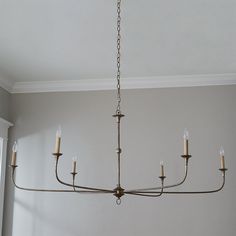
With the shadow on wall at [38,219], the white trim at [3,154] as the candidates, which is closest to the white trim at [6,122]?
the white trim at [3,154]

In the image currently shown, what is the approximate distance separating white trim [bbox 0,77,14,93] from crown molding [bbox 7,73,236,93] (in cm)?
3

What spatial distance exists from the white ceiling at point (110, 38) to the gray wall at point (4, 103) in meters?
0.16

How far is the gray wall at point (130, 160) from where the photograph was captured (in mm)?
3568

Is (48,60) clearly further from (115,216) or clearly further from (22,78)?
(115,216)

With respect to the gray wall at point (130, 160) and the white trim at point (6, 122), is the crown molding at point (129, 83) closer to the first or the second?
the gray wall at point (130, 160)

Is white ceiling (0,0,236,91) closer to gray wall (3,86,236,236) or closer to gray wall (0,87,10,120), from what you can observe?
gray wall (0,87,10,120)

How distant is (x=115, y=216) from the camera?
3.63 metres

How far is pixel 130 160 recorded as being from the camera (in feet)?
12.3

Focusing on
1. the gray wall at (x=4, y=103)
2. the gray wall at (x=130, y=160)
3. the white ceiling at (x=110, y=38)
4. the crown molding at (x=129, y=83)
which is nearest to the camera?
the white ceiling at (x=110, y=38)

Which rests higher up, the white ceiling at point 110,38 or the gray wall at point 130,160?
the white ceiling at point 110,38

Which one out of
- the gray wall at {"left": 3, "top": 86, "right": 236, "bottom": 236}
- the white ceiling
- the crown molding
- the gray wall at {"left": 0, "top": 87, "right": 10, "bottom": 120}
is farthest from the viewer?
the gray wall at {"left": 0, "top": 87, "right": 10, "bottom": 120}

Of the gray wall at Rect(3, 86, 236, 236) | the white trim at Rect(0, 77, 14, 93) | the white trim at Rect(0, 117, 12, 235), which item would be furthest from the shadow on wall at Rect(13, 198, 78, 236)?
the white trim at Rect(0, 77, 14, 93)

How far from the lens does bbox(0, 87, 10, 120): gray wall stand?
3855 millimetres

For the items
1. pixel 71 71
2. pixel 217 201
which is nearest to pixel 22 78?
pixel 71 71
